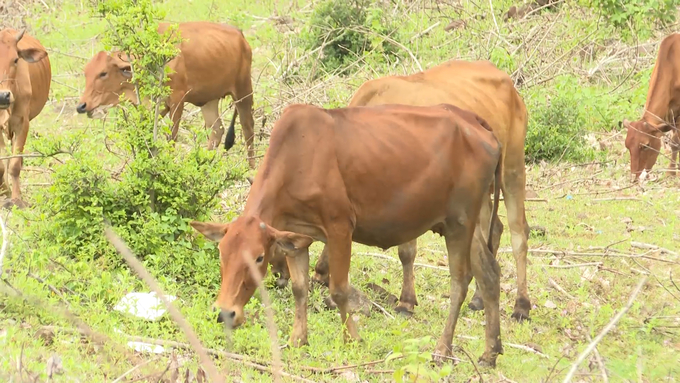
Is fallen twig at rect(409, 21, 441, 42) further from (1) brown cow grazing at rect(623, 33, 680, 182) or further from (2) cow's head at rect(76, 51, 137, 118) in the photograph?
(2) cow's head at rect(76, 51, 137, 118)

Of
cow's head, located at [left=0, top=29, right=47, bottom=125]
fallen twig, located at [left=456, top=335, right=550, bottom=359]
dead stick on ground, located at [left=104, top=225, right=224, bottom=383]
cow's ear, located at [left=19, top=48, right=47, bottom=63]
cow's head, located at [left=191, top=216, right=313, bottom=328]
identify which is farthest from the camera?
cow's ear, located at [left=19, top=48, right=47, bottom=63]

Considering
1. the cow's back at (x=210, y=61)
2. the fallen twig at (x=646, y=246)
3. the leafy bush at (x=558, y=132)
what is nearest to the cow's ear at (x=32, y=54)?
the cow's back at (x=210, y=61)

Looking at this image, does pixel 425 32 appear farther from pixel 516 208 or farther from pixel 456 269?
pixel 456 269

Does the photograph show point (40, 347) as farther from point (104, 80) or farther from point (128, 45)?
point (104, 80)

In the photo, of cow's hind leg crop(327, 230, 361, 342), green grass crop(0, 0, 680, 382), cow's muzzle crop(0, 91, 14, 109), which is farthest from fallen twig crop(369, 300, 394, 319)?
cow's muzzle crop(0, 91, 14, 109)

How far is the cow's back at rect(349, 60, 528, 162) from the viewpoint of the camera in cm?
785

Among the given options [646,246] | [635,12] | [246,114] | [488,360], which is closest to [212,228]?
[488,360]

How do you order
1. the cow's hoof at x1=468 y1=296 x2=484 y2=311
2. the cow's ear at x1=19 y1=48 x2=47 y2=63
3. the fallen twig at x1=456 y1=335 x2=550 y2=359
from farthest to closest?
the cow's ear at x1=19 y1=48 x2=47 y2=63 < the cow's hoof at x1=468 y1=296 x2=484 y2=311 < the fallen twig at x1=456 y1=335 x2=550 y2=359

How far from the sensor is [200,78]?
11906mm

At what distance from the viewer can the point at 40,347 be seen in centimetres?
570

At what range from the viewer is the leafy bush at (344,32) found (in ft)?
46.6

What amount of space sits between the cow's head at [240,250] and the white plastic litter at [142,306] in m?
0.71

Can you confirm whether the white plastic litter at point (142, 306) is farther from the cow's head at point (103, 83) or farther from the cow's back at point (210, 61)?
the cow's back at point (210, 61)

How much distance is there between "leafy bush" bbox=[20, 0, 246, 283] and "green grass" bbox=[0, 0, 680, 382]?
0.39 ft
